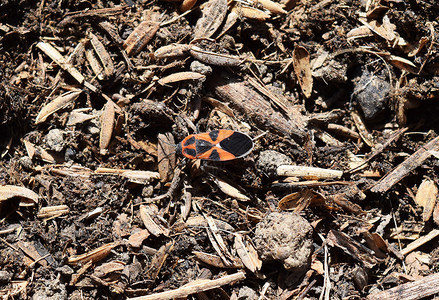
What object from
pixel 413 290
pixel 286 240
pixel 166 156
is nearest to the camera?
pixel 286 240

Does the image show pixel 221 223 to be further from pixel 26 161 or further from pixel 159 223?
pixel 26 161

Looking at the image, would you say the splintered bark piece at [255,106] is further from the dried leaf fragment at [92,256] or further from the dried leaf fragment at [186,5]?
the dried leaf fragment at [92,256]

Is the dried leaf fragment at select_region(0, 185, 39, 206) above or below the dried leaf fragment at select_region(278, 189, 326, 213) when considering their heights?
above

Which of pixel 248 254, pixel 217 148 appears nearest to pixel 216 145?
pixel 217 148

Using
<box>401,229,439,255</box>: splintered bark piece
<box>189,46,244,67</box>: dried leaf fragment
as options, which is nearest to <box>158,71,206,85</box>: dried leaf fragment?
<box>189,46,244,67</box>: dried leaf fragment

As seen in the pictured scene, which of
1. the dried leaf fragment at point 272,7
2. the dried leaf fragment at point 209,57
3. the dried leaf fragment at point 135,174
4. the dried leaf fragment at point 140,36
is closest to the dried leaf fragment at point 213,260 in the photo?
the dried leaf fragment at point 135,174

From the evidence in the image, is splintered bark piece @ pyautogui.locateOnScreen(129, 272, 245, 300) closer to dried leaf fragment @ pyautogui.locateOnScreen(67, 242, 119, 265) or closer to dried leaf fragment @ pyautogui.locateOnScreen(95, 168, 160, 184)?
dried leaf fragment @ pyautogui.locateOnScreen(67, 242, 119, 265)

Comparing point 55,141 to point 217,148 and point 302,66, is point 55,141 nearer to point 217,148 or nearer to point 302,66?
point 217,148
